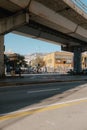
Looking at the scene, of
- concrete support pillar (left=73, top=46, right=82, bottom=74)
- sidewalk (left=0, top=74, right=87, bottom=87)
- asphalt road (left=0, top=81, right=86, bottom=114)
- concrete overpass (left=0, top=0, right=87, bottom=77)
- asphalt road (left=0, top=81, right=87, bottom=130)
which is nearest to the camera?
asphalt road (left=0, top=81, right=87, bottom=130)

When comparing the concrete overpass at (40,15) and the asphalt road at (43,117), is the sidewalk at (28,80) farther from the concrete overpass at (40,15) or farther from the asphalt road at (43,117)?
the asphalt road at (43,117)

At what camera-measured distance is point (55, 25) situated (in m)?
32.3

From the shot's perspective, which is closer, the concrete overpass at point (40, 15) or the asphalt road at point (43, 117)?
the asphalt road at point (43, 117)

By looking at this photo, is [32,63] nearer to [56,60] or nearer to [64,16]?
[56,60]

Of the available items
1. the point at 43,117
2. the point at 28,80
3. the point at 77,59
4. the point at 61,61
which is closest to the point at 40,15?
the point at 28,80

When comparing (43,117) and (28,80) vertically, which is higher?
(28,80)

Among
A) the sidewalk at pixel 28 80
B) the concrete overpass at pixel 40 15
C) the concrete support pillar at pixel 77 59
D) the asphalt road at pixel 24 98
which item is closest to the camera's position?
the asphalt road at pixel 24 98

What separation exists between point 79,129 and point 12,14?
66.9 feet

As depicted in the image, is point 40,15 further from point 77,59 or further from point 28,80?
point 77,59

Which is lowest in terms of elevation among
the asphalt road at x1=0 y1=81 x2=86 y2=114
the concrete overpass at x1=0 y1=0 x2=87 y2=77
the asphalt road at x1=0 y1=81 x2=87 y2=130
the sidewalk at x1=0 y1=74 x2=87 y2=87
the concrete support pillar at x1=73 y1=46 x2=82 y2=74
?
the asphalt road at x1=0 y1=81 x2=87 y2=130

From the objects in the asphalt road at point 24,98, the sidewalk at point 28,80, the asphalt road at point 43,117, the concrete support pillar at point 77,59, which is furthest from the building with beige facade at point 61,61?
the asphalt road at point 43,117

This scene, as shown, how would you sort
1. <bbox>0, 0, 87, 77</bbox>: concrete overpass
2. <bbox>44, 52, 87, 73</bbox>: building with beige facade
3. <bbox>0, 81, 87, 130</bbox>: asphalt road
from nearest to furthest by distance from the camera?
<bbox>0, 81, 87, 130</bbox>: asphalt road < <bbox>0, 0, 87, 77</bbox>: concrete overpass < <bbox>44, 52, 87, 73</bbox>: building with beige facade

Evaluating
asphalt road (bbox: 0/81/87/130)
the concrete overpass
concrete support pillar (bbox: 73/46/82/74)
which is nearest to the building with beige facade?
concrete support pillar (bbox: 73/46/82/74)

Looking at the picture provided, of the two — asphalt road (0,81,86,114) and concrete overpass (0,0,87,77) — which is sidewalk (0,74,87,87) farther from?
asphalt road (0,81,86,114)
